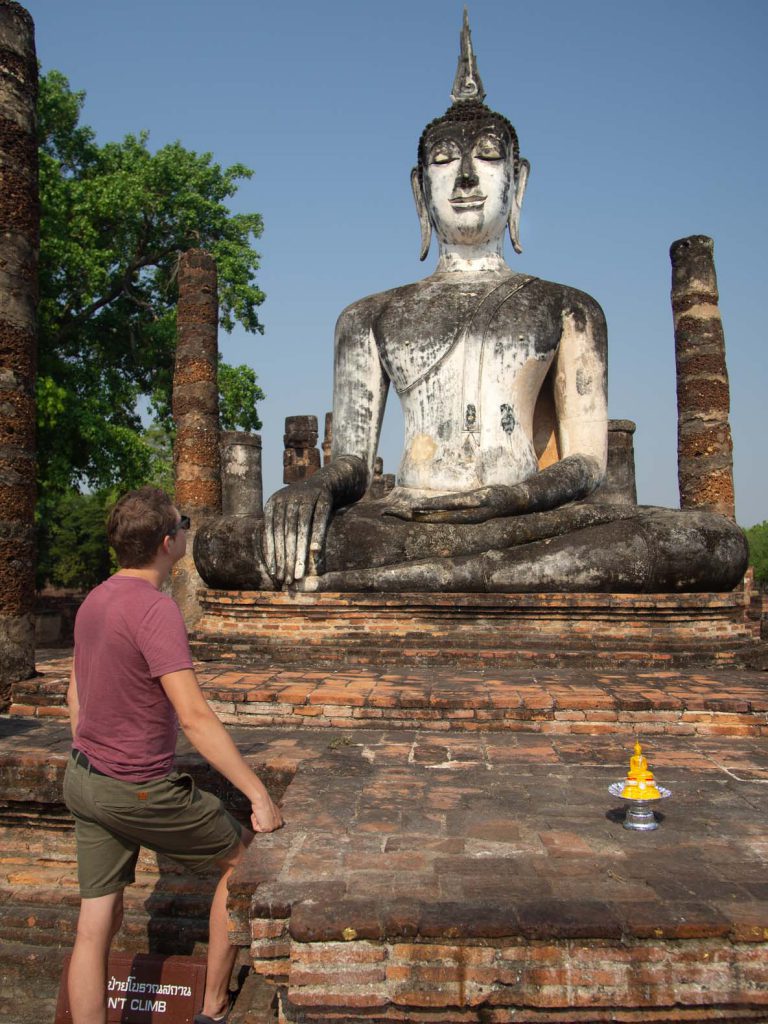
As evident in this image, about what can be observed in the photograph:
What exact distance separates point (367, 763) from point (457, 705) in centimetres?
81

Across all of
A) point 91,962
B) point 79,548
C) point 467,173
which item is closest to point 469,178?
point 467,173

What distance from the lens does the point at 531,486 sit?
6.42 m

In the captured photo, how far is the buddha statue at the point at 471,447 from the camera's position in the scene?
5.88 m

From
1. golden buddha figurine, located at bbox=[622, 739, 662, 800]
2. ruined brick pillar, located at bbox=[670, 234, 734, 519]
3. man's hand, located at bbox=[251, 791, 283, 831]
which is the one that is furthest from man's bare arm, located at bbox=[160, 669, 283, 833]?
ruined brick pillar, located at bbox=[670, 234, 734, 519]

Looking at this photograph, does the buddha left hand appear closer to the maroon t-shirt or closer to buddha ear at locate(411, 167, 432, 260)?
buddha ear at locate(411, 167, 432, 260)

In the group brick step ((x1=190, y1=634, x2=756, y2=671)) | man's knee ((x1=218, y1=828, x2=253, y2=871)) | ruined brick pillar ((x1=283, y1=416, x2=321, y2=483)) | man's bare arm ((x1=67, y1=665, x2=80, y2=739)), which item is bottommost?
man's knee ((x1=218, y1=828, x2=253, y2=871))

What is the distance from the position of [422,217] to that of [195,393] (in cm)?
498

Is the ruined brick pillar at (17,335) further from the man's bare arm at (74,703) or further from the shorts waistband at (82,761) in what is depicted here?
the shorts waistband at (82,761)

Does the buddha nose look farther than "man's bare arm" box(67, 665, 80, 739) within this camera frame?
Yes

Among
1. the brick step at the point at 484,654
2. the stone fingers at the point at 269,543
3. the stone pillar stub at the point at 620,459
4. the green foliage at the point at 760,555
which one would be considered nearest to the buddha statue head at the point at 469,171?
the stone fingers at the point at 269,543

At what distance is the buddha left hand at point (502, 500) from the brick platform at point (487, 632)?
0.75 meters

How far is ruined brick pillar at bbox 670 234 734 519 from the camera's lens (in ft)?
35.0

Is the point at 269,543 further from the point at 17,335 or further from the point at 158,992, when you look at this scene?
the point at 158,992

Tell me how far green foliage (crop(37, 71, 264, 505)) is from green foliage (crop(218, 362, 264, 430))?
32 mm
